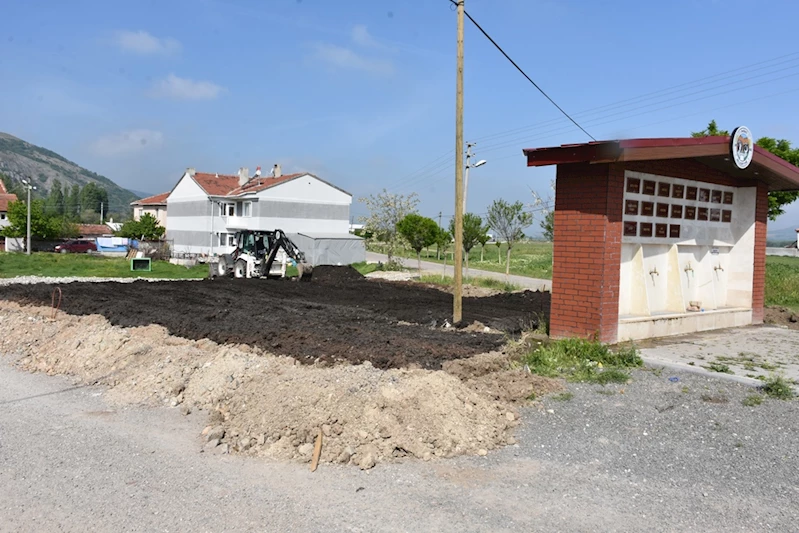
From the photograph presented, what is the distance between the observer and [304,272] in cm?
2706

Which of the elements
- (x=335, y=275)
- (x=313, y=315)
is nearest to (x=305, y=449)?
(x=313, y=315)

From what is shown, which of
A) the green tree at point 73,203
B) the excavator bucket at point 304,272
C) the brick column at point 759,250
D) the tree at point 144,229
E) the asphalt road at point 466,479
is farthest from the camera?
the green tree at point 73,203

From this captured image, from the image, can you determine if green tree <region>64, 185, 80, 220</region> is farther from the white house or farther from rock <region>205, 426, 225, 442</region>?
rock <region>205, 426, 225, 442</region>

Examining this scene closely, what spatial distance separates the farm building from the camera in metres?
59.2

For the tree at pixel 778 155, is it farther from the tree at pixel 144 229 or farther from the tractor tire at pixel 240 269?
the tree at pixel 144 229

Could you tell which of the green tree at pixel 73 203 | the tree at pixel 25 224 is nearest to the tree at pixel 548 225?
the tree at pixel 25 224

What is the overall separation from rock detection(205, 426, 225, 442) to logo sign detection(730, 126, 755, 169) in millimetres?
8490

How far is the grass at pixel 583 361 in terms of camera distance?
337 inches

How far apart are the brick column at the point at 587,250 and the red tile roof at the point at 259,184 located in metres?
50.3

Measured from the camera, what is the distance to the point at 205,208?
207ft

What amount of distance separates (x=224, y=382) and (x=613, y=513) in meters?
5.05

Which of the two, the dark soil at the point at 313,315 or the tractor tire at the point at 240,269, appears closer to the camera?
the dark soil at the point at 313,315

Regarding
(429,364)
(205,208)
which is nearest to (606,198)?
(429,364)

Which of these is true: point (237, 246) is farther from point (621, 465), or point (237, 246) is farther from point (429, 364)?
point (621, 465)
